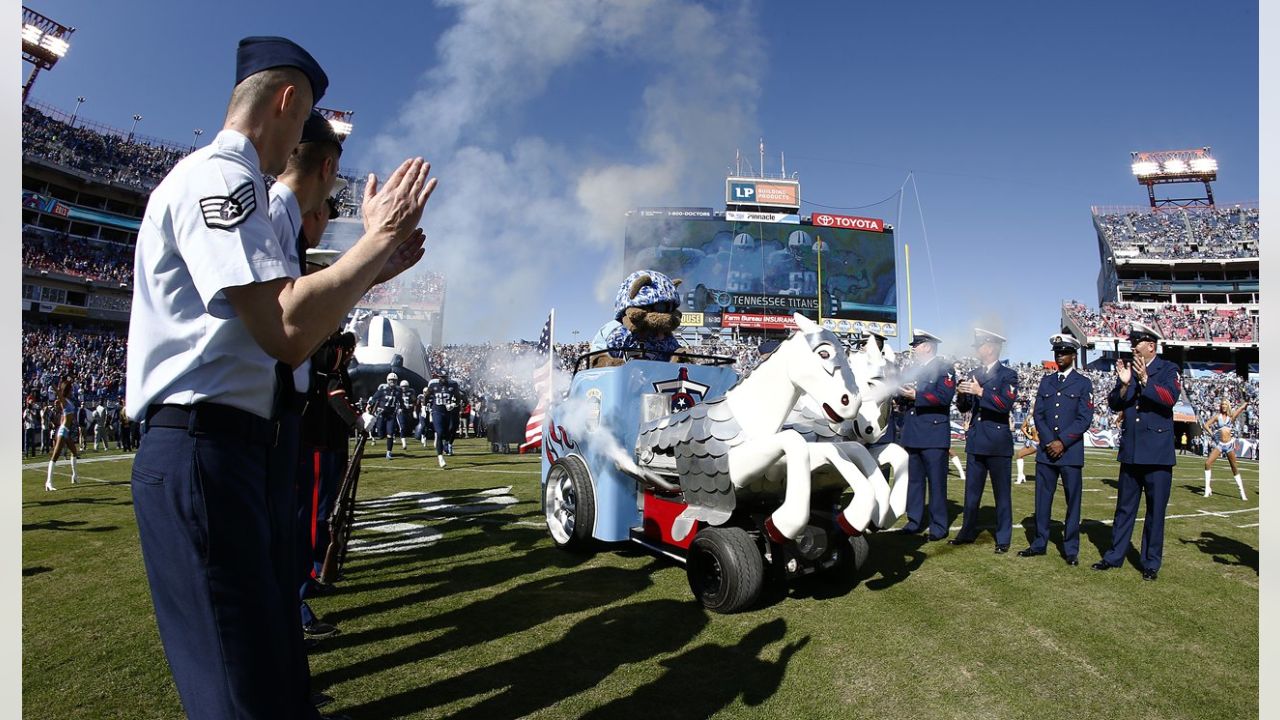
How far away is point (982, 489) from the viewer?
6633mm

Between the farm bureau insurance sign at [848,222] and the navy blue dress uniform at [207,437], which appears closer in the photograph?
the navy blue dress uniform at [207,437]

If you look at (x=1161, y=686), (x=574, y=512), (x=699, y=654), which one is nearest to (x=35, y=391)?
(x=574, y=512)

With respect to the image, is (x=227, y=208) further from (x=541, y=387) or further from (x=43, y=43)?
(x=43, y=43)

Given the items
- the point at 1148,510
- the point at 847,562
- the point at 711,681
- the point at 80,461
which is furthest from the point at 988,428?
the point at 80,461

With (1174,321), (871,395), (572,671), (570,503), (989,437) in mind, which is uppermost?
(1174,321)

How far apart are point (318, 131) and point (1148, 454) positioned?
6.93m

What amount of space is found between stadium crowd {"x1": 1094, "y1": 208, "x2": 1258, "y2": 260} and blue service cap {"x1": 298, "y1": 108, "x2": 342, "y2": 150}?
2661 inches

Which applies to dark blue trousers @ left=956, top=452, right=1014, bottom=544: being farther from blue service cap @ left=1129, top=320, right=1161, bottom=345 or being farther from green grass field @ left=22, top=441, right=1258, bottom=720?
blue service cap @ left=1129, top=320, right=1161, bottom=345

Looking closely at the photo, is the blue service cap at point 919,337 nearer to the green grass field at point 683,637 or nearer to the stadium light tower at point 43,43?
the green grass field at point 683,637

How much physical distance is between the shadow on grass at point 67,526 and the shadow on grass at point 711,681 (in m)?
6.62

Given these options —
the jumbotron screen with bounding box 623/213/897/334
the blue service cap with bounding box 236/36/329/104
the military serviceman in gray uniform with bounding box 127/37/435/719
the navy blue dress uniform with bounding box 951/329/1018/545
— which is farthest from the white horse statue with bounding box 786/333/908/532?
the jumbotron screen with bounding box 623/213/897/334

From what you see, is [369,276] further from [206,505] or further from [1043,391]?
[1043,391]

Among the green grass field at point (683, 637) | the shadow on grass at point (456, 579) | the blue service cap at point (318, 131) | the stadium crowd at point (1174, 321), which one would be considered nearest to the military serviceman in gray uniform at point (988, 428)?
the green grass field at point (683, 637)

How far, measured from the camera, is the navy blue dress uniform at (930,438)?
726cm
